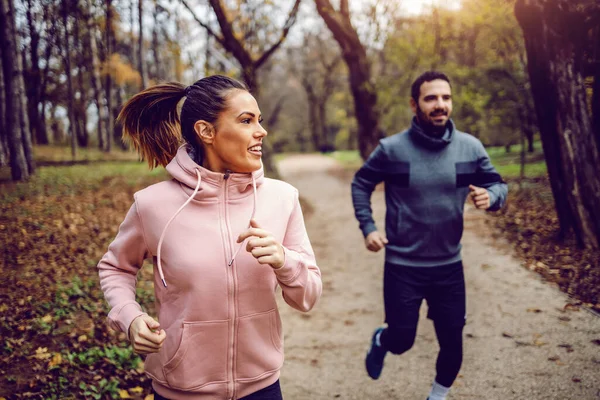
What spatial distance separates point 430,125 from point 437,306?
4.37 feet

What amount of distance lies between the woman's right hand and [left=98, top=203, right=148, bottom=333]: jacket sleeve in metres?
0.15

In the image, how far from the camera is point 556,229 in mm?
7402

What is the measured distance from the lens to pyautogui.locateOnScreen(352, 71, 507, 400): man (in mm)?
3330

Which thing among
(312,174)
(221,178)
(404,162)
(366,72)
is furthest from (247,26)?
(221,178)

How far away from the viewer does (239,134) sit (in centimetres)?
207

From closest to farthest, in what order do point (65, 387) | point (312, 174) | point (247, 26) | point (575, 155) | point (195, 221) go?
point (195, 221), point (65, 387), point (575, 155), point (247, 26), point (312, 174)

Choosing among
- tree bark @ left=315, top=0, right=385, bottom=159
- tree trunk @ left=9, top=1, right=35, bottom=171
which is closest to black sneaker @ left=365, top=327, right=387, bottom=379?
tree bark @ left=315, top=0, right=385, bottom=159

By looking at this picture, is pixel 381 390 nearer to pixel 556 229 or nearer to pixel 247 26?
pixel 556 229

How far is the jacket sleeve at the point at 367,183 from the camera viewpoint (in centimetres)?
364

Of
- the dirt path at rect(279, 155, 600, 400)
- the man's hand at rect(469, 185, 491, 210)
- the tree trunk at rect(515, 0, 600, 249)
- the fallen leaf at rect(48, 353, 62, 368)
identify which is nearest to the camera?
the man's hand at rect(469, 185, 491, 210)

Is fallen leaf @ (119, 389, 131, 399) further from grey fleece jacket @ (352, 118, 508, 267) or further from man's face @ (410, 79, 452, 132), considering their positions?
man's face @ (410, 79, 452, 132)

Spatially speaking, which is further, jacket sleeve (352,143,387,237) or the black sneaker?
the black sneaker

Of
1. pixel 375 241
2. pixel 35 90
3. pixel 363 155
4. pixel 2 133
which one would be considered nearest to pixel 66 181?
pixel 2 133

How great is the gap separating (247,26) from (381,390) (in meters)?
12.7
